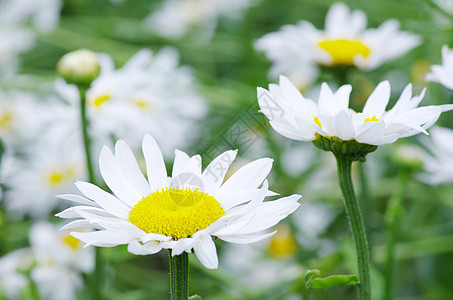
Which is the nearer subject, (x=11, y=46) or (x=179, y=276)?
(x=179, y=276)

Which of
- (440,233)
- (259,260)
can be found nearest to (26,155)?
(259,260)

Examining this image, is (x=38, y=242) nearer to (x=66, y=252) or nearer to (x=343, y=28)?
(x=66, y=252)

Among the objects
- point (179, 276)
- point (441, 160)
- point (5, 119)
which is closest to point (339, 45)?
point (441, 160)

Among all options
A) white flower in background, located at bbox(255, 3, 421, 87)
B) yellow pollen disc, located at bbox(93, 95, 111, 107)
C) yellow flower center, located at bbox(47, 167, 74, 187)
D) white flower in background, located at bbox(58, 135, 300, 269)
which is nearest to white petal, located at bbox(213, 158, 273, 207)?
white flower in background, located at bbox(58, 135, 300, 269)

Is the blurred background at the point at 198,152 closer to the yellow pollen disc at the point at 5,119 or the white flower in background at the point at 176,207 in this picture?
the yellow pollen disc at the point at 5,119

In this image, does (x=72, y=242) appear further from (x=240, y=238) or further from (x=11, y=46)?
(x=11, y=46)

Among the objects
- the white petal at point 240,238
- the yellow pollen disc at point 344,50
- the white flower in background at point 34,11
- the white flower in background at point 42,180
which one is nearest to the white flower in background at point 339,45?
the yellow pollen disc at point 344,50

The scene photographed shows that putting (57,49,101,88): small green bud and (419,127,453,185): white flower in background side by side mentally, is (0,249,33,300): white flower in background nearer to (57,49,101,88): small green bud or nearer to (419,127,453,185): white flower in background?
(57,49,101,88): small green bud
